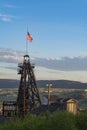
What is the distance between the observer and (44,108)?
97562 millimetres

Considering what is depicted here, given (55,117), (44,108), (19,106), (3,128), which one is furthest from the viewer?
(19,106)

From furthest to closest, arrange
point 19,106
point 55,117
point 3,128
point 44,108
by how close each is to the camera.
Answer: point 19,106 < point 44,108 < point 55,117 < point 3,128

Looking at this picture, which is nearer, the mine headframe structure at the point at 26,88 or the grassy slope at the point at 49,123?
the grassy slope at the point at 49,123

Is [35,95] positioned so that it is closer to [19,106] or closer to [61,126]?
[19,106]

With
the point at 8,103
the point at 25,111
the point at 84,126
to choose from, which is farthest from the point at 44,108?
the point at 84,126

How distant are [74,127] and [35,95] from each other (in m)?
53.0

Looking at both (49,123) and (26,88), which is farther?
(26,88)

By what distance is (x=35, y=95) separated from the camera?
10756cm

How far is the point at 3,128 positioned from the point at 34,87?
178ft

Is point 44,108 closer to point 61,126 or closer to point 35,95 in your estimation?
point 35,95

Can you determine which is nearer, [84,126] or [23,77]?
[84,126]

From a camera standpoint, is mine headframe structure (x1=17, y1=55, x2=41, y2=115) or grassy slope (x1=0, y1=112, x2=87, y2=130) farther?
mine headframe structure (x1=17, y1=55, x2=41, y2=115)

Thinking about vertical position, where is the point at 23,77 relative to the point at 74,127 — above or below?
above

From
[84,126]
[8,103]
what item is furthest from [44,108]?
[84,126]
